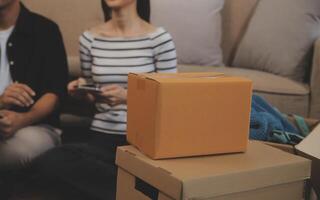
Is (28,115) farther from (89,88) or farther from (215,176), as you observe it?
(215,176)

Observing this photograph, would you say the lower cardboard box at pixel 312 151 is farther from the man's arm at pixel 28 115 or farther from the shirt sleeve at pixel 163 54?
the man's arm at pixel 28 115

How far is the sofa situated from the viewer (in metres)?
2.16

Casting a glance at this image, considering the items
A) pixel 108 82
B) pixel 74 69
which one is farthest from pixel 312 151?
pixel 74 69

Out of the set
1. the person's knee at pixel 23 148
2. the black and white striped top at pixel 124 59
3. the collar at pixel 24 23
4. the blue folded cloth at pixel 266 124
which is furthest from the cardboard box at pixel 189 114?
the collar at pixel 24 23

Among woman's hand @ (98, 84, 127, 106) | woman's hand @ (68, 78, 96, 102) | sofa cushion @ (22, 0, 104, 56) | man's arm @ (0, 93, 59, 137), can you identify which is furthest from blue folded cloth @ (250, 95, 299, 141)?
sofa cushion @ (22, 0, 104, 56)

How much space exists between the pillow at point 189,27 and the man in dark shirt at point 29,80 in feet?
2.46

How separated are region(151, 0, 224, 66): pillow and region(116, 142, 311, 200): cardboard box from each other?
1.36m

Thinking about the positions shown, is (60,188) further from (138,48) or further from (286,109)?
(286,109)

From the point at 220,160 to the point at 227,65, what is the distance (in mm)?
1653

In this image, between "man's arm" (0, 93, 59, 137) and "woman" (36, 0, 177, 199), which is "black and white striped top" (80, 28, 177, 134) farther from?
"man's arm" (0, 93, 59, 137)

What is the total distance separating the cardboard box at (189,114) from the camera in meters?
1.05

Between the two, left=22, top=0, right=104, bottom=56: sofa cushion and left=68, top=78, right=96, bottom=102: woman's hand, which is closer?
left=68, top=78, right=96, bottom=102: woman's hand

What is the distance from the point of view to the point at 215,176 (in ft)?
3.27

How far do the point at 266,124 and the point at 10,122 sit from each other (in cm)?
83
